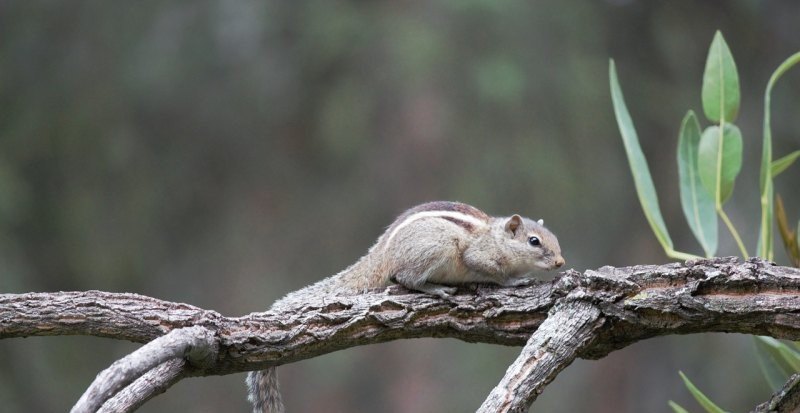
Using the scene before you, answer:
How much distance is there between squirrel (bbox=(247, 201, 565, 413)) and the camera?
2719mm

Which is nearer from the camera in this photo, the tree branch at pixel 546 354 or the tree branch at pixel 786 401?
the tree branch at pixel 546 354

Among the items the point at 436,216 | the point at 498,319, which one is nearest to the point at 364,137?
the point at 436,216

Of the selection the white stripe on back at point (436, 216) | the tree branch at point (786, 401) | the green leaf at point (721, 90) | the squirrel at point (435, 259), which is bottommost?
the tree branch at point (786, 401)

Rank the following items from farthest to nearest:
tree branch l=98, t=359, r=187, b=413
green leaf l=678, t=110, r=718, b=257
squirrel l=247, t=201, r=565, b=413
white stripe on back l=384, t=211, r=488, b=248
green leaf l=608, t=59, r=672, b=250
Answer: green leaf l=678, t=110, r=718, b=257 → green leaf l=608, t=59, r=672, b=250 → white stripe on back l=384, t=211, r=488, b=248 → squirrel l=247, t=201, r=565, b=413 → tree branch l=98, t=359, r=187, b=413

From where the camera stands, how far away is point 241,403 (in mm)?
7336

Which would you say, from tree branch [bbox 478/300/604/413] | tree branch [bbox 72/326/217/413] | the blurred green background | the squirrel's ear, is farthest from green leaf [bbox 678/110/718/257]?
the blurred green background

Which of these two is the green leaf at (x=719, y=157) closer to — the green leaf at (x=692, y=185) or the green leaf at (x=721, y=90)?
the green leaf at (x=721, y=90)

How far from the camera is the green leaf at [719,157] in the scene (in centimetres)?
301

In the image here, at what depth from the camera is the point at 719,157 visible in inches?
119

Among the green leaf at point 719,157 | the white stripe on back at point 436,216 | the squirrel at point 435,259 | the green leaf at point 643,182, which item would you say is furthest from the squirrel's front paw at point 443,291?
the green leaf at point 719,157

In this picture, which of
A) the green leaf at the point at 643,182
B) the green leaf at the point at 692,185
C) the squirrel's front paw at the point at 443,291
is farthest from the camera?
the green leaf at the point at 692,185

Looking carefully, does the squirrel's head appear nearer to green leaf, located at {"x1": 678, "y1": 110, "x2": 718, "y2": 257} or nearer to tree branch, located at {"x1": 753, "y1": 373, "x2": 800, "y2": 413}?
green leaf, located at {"x1": 678, "y1": 110, "x2": 718, "y2": 257}

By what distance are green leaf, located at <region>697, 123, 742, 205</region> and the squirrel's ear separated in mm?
670

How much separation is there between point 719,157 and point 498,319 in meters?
1.16
